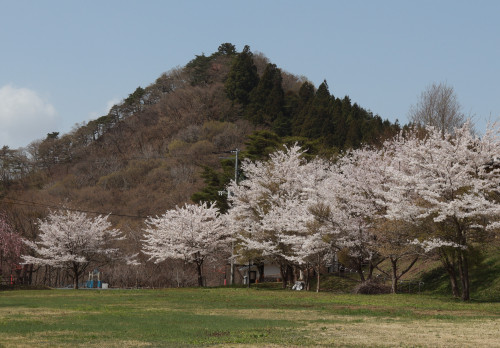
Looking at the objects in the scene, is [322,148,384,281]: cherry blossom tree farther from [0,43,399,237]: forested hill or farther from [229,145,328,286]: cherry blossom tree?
[0,43,399,237]: forested hill

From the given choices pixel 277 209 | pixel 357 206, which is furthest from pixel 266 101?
pixel 357 206

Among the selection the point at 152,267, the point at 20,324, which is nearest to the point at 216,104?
the point at 152,267

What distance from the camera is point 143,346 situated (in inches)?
490

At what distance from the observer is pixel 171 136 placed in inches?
5271

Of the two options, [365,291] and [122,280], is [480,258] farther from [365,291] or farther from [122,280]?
[122,280]

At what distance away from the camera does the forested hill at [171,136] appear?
86.9 meters

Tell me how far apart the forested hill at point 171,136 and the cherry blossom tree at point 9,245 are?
873 cm

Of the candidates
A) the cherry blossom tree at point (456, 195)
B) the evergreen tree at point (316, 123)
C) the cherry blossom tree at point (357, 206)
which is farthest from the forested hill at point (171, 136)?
the cherry blossom tree at point (456, 195)

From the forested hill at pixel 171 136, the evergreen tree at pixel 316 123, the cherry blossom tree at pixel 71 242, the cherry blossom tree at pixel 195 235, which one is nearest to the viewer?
the cherry blossom tree at pixel 195 235

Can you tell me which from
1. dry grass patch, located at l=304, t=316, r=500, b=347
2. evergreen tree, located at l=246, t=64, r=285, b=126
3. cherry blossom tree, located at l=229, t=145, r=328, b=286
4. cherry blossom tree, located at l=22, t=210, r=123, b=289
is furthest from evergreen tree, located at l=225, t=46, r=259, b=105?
dry grass patch, located at l=304, t=316, r=500, b=347

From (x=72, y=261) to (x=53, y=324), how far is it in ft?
123

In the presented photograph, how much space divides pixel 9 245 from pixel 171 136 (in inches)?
3071

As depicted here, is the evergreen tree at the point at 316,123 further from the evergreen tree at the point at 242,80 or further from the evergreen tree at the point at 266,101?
the evergreen tree at the point at 242,80

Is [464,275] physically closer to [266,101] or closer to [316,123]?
[316,123]
